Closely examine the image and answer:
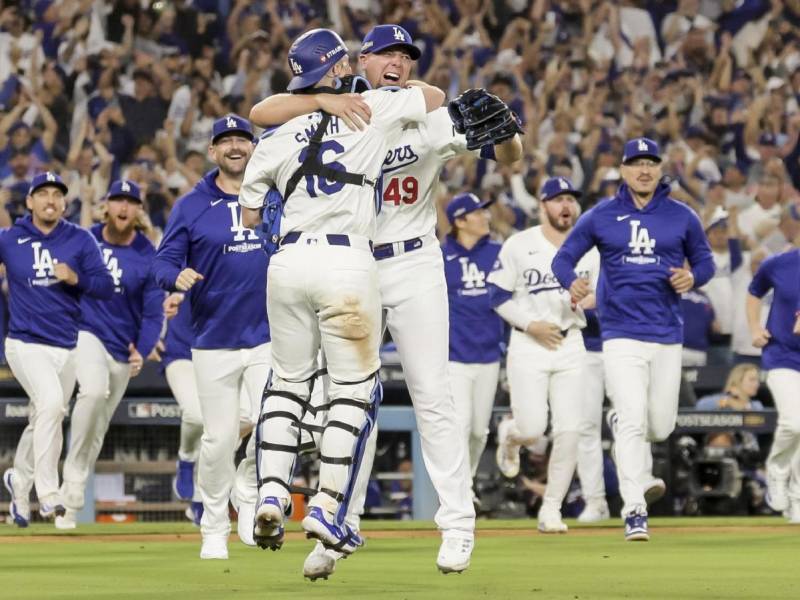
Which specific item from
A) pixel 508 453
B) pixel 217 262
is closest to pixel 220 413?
pixel 217 262

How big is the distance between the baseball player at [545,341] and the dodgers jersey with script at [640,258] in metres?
1.23

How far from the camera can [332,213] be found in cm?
657

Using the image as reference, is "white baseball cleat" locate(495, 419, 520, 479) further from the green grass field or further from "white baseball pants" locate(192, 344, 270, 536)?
"white baseball pants" locate(192, 344, 270, 536)

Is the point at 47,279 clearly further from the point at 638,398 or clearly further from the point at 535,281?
the point at 638,398

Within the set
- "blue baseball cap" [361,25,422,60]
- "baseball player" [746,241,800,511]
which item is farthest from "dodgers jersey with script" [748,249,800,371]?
"blue baseball cap" [361,25,422,60]

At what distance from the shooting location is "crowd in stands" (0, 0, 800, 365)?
1770cm

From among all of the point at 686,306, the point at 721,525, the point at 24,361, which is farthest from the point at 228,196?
the point at 686,306

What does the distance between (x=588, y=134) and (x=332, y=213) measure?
13281mm

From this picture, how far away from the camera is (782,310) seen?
13.0 meters

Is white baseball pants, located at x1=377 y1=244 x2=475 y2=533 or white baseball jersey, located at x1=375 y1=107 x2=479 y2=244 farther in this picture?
A: white baseball jersey, located at x1=375 y1=107 x2=479 y2=244

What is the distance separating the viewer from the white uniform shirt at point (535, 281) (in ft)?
41.5

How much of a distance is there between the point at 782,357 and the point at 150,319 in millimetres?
5081

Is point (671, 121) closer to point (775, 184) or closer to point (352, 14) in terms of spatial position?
point (775, 184)

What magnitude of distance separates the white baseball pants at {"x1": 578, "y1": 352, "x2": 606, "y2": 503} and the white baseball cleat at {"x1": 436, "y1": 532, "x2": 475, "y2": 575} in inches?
242
